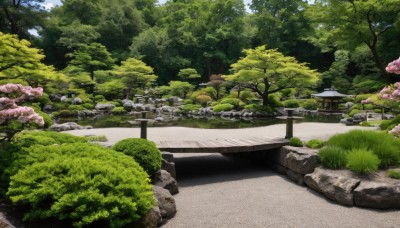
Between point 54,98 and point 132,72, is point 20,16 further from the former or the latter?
point 132,72

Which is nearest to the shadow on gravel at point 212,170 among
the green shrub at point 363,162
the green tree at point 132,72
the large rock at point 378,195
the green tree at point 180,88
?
the green shrub at point 363,162

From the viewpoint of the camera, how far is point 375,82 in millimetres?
22672

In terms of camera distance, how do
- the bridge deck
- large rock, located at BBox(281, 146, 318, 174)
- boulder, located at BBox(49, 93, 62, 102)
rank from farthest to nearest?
boulder, located at BBox(49, 93, 62, 102) < the bridge deck < large rock, located at BBox(281, 146, 318, 174)

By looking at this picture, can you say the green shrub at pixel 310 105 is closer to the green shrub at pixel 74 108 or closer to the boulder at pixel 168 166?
the green shrub at pixel 74 108

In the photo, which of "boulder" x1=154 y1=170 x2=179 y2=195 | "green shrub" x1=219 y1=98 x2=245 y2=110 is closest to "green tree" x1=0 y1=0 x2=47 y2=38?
"green shrub" x1=219 y1=98 x2=245 y2=110

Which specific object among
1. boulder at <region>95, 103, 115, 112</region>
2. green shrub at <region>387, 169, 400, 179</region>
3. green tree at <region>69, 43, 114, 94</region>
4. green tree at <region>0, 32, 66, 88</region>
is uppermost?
green tree at <region>69, 43, 114, 94</region>

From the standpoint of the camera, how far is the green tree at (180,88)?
25.7m

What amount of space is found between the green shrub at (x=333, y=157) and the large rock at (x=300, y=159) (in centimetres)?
15

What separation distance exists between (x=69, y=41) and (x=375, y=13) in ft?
79.2

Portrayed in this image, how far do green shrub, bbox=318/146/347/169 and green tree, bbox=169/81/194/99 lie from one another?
2089 cm

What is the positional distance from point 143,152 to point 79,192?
1813mm

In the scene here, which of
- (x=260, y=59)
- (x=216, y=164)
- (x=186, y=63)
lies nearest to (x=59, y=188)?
(x=216, y=164)

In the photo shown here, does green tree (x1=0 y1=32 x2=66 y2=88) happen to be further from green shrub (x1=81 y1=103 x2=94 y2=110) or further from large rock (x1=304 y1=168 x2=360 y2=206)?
green shrub (x1=81 y1=103 x2=94 y2=110)

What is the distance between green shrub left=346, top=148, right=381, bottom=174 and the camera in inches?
187
